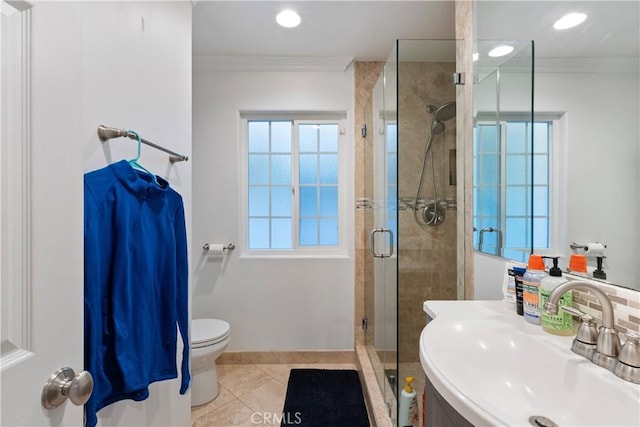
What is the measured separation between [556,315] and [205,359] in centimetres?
181

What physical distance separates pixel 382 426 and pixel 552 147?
1.54 meters

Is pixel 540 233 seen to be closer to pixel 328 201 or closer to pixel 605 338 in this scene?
pixel 605 338

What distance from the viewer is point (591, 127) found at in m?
0.79

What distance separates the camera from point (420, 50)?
1653mm

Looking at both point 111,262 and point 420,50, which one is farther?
point 420,50

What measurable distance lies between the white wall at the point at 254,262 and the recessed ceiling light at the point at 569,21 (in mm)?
1523

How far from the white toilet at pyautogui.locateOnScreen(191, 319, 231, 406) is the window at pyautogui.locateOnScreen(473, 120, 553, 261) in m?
1.65

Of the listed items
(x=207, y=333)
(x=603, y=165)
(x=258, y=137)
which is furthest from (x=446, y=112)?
(x=207, y=333)

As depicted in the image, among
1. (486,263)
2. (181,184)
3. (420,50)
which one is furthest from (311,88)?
(486,263)

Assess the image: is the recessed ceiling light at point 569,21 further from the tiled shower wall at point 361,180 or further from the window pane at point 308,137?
the window pane at point 308,137

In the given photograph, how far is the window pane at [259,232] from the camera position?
7.97ft

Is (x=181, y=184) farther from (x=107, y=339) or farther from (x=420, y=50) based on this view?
(x=420, y=50)

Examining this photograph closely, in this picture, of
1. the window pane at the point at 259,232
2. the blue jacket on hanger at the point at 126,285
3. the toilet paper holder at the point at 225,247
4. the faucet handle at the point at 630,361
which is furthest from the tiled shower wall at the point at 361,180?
the faucet handle at the point at 630,361

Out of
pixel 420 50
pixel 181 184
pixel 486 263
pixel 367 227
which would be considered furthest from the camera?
pixel 367 227
